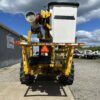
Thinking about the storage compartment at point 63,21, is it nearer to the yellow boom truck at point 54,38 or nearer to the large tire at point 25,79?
the yellow boom truck at point 54,38

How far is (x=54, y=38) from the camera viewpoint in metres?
9.90

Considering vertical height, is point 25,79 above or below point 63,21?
below

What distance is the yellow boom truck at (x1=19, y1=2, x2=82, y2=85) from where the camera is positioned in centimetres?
970

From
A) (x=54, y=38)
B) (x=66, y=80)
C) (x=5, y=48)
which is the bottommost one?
(x=66, y=80)

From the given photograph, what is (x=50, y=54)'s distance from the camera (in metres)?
10.3

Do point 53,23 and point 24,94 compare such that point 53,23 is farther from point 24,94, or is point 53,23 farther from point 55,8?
A: point 24,94

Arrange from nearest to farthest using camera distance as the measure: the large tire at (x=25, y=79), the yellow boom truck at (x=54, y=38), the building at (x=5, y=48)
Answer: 1. the yellow boom truck at (x=54, y=38)
2. the large tire at (x=25, y=79)
3. the building at (x=5, y=48)

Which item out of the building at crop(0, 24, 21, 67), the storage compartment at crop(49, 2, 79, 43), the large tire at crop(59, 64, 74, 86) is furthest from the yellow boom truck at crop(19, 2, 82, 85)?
the building at crop(0, 24, 21, 67)

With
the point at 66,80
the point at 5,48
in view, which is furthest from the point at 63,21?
the point at 5,48

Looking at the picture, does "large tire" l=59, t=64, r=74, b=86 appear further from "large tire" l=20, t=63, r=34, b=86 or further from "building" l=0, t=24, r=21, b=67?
"building" l=0, t=24, r=21, b=67

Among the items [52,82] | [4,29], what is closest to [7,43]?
[4,29]

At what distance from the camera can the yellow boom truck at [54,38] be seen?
31.8 ft

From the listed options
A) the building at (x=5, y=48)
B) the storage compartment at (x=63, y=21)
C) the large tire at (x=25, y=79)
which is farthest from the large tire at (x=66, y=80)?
the building at (x=5, y=48)

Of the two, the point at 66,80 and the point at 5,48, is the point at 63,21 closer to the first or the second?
the point at 66,80
